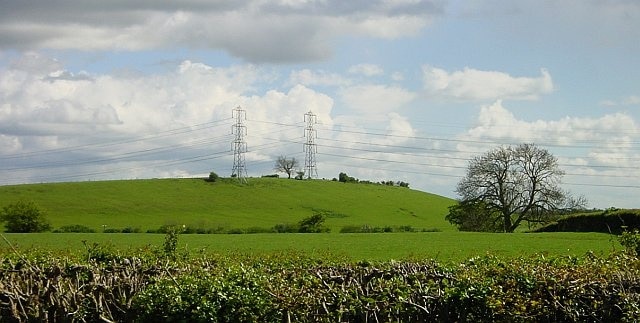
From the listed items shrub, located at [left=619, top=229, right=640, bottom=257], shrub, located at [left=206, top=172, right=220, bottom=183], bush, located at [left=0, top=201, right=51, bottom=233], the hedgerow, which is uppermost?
shrub, located at [left=206, top=172, right=220, bottom=183]

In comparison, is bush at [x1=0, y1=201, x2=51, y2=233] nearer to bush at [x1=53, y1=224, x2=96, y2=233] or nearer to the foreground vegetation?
bush at [x1=53, y1=224, x2=96, y2=233]

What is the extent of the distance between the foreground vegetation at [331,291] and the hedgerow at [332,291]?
15mm

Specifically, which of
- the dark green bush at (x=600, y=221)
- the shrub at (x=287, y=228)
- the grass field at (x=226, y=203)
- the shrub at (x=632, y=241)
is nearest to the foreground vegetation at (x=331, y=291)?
the shrub at (x=632, y=241)

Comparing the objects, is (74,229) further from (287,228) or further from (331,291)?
(331,291)

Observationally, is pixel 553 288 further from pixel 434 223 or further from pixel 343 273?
pixel 434 223

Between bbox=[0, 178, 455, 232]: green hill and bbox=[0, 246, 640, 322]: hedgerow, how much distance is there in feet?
204

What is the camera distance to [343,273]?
1277 cm

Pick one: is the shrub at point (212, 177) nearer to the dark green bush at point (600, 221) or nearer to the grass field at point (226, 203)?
the grass field at point (226, 203)

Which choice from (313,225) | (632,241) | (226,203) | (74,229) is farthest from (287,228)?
(632,241)

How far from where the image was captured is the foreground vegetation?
1056 centimetres

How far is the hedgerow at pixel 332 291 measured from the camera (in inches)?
416

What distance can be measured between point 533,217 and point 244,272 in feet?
211

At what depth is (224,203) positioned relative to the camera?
95.4 metres

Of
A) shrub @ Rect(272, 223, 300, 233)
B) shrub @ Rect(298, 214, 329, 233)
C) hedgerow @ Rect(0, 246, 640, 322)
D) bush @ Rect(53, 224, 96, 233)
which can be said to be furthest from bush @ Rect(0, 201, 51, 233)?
hedgerow @ Rect(0, 246, 640, 322)
